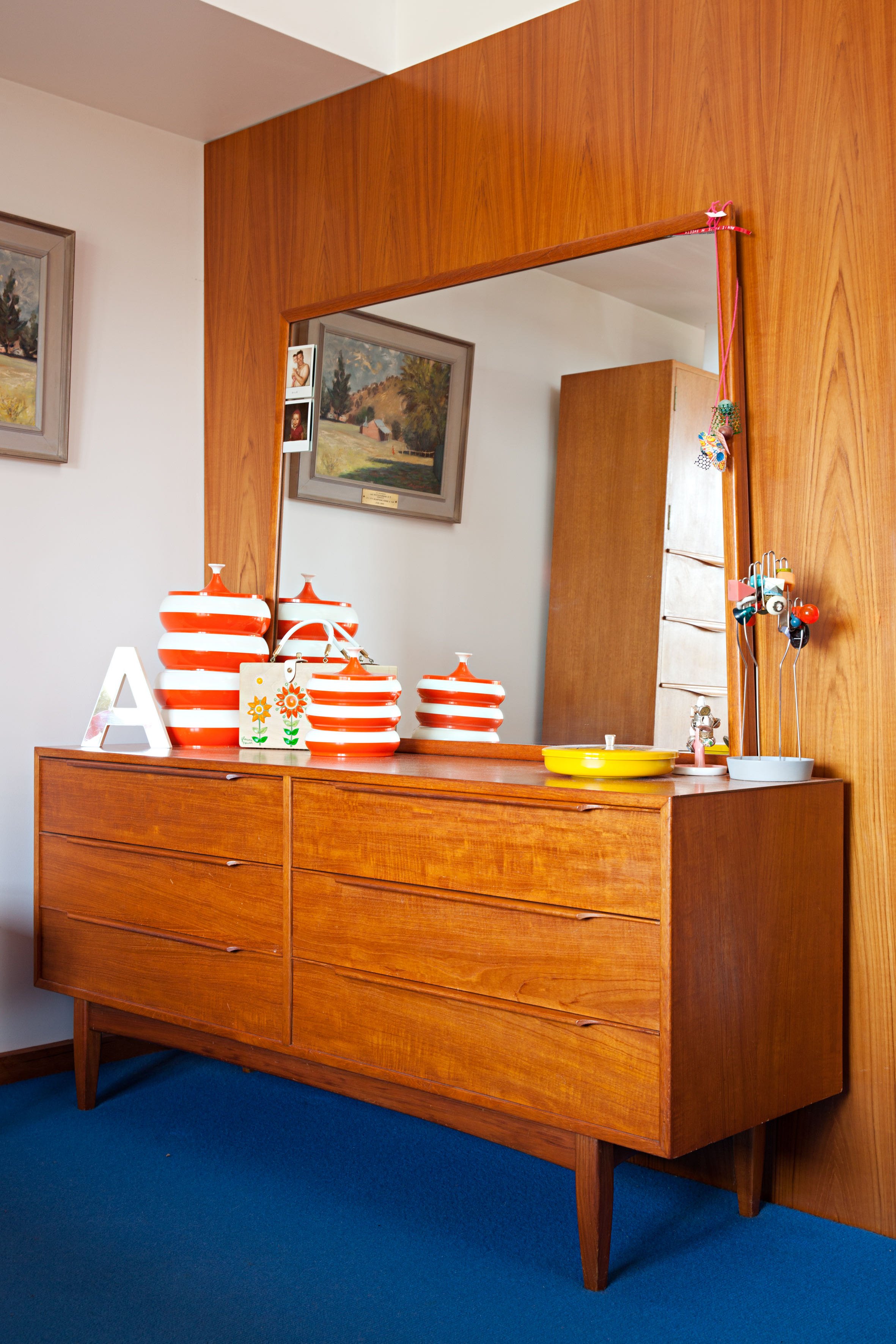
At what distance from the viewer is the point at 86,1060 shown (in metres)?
2.57

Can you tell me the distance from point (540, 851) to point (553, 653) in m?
0.67

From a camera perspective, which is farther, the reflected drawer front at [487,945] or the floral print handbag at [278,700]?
the floral print handbag at [278,700]

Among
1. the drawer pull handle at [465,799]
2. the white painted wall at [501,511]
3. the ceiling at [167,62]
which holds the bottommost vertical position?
the drawer pull handle at [465,799]

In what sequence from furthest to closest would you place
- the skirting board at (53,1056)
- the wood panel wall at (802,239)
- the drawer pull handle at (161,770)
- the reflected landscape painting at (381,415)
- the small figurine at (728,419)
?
1. the skirting board at (53,1056)
2. the reflected landscape painting at (381,415)
3. the drawer pull handle at (161,770)
4. the small figurine at (728,419)
5. the wood panel wall at (802,239)

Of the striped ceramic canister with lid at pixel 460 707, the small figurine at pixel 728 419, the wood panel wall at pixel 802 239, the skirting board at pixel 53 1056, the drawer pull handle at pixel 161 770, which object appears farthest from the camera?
the skirting board at pixel 53 1056

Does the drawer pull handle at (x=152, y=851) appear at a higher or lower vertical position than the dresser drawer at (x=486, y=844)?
lower

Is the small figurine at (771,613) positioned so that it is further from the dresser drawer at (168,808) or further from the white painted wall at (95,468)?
the white painted wall at (95,468)

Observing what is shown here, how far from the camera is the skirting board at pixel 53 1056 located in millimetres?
2748

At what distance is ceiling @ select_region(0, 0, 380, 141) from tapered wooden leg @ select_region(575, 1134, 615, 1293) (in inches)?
91.2

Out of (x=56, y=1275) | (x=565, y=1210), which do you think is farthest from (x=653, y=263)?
(x=56, y=1275)

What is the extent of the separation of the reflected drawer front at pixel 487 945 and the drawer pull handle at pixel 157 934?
0.67ft

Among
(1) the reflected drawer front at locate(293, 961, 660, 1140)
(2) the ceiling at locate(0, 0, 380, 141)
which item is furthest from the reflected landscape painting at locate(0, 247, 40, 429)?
(1) the reflected drawer front at locate(293, 961, 660, 1140)

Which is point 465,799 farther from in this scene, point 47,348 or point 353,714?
point 47,348

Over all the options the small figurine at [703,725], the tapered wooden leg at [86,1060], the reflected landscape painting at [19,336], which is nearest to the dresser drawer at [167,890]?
the tapered wooden leg at [86,1060]
